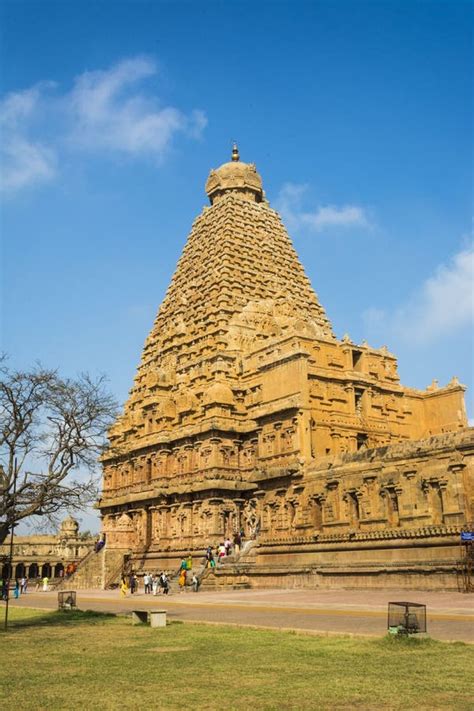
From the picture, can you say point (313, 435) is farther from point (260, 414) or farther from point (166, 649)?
point (166, 649)

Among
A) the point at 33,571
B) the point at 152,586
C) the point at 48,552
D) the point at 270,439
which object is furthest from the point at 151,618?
the point at 48,552

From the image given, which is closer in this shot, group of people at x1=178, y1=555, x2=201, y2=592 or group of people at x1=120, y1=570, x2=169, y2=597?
group of people at x1=120, y1=570, x2=169, y2=597

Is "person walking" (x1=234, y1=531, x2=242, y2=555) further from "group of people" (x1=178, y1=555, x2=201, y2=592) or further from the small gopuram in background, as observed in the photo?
the small gopuram in background

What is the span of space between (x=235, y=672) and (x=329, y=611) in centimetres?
1102

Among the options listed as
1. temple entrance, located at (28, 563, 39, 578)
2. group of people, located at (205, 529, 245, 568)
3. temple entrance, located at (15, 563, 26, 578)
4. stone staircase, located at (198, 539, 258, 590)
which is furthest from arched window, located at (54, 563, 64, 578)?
stone staircase, located at (198, 539, 258, 590)

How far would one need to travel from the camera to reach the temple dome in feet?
258

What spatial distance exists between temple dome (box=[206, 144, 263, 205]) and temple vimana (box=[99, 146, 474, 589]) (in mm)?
160

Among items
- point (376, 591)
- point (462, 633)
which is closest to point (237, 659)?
point (462, 633)

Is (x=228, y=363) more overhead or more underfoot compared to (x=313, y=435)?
more overhead

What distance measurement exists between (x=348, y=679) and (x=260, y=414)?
37572 mm

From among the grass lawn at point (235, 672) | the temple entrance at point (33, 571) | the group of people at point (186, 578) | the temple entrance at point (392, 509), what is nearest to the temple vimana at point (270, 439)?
the temple entrance at point (392, 509)

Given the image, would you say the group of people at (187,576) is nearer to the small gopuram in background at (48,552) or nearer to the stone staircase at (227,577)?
the stone staircase at (227,577)

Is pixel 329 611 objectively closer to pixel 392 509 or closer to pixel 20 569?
pixel 392 509

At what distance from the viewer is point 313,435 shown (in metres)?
47.5
